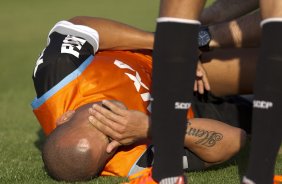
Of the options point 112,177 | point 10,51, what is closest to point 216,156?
point 112,177

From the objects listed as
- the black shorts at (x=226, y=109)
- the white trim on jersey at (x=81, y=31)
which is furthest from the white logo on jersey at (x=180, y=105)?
the black shorts at (x=226, y=109)

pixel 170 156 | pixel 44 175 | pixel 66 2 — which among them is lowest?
pixel 66 2

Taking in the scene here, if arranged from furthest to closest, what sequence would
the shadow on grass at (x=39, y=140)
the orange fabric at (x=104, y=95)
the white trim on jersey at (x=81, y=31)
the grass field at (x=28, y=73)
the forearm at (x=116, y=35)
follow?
1. the shadow on grass at (x=39, y=140)
2. the forearm at (x=116, y=35)
3. the white trim on jersey at (x=81, y=31)
4. the grass field at (x=28, y=73)
5. the orange fabric at (x=104, y=95)

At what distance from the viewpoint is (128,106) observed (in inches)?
149

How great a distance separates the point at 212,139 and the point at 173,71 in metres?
0.91

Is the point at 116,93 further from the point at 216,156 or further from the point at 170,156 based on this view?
the point at 170,156

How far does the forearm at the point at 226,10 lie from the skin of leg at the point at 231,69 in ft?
1.60

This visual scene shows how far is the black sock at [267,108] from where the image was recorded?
103 inches

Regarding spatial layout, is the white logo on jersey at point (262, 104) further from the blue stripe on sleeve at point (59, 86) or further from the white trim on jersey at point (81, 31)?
the white trim on jersey at point (81, 31)

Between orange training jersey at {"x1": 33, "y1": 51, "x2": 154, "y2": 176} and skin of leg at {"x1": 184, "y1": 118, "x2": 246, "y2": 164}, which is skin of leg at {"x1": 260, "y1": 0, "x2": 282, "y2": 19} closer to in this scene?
skin of leg at {"x1": 184, "y1": 118, "x2": 246, "y2": 164}

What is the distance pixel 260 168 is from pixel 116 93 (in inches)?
51.9

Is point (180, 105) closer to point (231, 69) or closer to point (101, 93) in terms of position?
point (101, 93)

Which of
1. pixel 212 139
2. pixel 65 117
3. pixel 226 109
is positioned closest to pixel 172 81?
pixel 212 139

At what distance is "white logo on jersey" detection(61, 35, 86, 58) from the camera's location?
3969 mm
